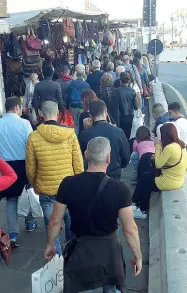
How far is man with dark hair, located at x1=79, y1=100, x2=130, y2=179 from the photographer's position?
15.4 feet

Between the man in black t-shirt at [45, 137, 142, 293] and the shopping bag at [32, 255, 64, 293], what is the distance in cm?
23

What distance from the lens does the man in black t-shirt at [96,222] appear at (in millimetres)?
3002

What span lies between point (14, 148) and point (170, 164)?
1.98 meters

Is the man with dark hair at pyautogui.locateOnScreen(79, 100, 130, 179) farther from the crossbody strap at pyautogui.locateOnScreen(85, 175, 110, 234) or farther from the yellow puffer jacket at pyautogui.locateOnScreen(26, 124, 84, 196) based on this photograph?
the crossbody strap at pyautogui.locateOnScreen(85, 175, 110, 234)

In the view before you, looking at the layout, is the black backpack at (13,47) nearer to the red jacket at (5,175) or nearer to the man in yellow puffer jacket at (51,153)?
the man in yellow puffer jacket at (51,153)

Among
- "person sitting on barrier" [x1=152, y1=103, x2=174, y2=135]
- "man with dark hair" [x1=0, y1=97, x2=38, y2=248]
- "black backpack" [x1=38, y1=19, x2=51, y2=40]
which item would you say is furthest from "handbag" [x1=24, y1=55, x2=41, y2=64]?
"man with dark hair" [x1=0, y1=97, x2=38, y2=248]

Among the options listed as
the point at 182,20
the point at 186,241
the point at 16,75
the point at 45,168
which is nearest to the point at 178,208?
the point at 186,241

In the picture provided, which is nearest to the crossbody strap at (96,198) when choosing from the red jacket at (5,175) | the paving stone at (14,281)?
the red jacket at (5,175)

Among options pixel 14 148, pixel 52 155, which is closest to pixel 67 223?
pixel 52 155

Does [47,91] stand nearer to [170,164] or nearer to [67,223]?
[170,164]

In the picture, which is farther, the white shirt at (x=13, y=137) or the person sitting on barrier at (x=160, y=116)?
the person sitting on barrier at (x=160, y=116)

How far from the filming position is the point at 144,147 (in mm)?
6422

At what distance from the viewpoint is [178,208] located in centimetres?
471

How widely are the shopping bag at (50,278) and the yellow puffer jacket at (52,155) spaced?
1077mm
